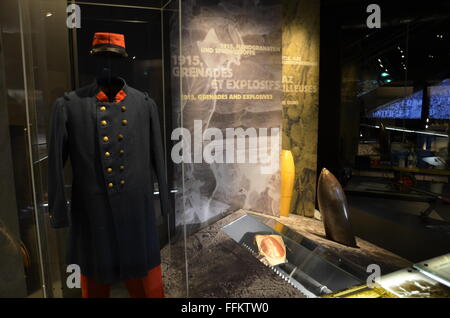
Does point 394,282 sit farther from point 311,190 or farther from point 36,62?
point 36,62

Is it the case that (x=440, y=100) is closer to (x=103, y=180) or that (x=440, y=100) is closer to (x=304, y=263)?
(x=304, y=263)

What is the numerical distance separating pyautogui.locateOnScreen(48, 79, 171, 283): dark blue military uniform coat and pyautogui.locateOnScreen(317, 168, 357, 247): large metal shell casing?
7.19 feet

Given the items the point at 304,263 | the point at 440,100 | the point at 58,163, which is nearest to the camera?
the point at 58,163

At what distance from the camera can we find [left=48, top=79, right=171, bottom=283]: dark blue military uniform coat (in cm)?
158

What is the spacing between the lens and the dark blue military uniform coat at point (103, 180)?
158 cm

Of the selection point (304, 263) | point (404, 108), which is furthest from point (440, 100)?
point (304, 263)

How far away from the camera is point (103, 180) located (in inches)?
62.9

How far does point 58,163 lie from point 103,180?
21 cm

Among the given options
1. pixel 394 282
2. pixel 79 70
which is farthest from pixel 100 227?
pixel 394 282

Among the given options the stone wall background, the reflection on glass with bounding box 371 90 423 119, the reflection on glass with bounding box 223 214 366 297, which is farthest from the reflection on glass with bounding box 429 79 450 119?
the reflection on glass with bounding box 223 214 366 297

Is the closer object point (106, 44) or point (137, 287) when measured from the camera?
point (106, 44)

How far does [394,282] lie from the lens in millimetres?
2379

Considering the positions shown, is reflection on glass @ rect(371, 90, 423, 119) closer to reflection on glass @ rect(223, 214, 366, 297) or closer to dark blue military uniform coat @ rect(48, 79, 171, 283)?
reflection on glass @ rect(223, 214, 366, 297)
